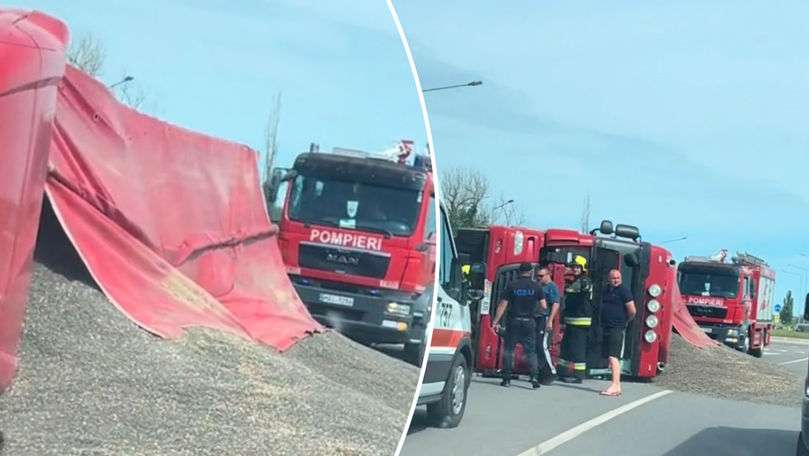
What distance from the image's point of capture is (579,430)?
36.3 ft

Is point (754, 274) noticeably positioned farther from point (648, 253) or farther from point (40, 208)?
point (40, 208)

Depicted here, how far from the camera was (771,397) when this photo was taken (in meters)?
16.1

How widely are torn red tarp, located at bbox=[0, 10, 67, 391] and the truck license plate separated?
1.60ft

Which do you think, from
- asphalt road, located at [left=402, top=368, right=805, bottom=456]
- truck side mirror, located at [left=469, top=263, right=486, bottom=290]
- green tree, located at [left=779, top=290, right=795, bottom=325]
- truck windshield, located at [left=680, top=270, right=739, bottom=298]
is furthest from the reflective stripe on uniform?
green tree, located at [left=779, top=290, right=795, bottom=325]

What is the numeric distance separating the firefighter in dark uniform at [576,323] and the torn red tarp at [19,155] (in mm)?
15314

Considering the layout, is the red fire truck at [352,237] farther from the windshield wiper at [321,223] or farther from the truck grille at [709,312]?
the truck grille at [709,312]

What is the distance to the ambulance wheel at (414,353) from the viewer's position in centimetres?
179

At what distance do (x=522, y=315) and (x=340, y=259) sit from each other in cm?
1331

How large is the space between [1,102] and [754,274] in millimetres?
33202

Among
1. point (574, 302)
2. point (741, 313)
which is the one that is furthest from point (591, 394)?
point (741, 313)

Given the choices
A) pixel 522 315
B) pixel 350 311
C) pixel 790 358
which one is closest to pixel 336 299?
pixel 350 311

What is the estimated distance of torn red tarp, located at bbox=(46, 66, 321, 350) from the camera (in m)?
1.33

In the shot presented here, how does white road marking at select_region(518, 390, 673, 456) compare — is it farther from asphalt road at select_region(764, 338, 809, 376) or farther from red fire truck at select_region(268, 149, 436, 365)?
red fire truck at select_region(268, 149, 436, 365)

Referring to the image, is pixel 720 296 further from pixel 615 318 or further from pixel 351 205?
pixel 351 205
